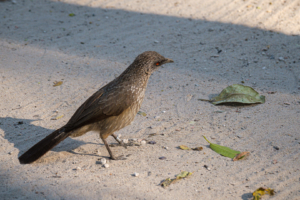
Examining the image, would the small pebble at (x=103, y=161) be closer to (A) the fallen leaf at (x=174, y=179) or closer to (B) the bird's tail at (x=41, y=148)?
(B) the bird's tail at (x=41, y=148)

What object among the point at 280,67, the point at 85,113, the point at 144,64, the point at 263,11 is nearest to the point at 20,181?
the point at 85,113

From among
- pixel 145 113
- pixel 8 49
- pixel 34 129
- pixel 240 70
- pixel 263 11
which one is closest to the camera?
pixel 34 129

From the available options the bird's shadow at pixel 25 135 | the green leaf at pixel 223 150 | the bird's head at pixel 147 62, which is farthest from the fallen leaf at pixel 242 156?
the bird's shadow at pixel 25 135

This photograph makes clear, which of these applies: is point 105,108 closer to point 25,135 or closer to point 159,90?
point 25,135

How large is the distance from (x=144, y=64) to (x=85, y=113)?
3.49ft

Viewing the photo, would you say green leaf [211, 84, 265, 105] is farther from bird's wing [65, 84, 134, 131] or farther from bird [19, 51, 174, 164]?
bird's wing [65, 84, 134, 131]

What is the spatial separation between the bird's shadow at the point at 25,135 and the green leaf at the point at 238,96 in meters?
2.56

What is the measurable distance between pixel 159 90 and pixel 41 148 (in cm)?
272

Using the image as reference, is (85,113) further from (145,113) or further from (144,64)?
(145,113)

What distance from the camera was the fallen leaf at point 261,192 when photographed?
3.46 m

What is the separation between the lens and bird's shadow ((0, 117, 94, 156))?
4586mm

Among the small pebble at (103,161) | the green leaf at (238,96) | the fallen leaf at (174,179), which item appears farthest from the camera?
the green leaf at (238,96)

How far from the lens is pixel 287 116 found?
505cm

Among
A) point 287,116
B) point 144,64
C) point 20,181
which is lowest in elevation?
point 20,181
